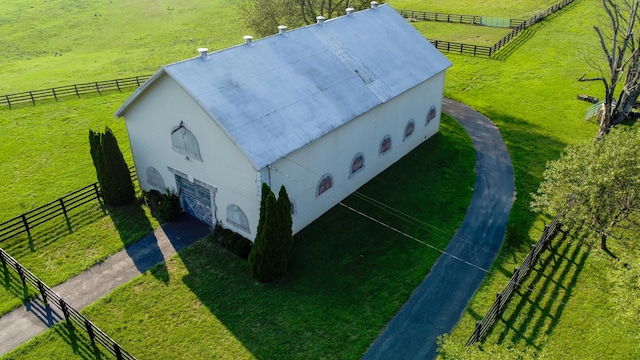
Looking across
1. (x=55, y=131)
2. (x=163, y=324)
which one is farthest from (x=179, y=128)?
(x=55, y=131)

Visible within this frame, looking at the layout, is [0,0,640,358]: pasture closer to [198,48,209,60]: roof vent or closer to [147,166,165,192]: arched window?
[147,166,165,192]: arched window

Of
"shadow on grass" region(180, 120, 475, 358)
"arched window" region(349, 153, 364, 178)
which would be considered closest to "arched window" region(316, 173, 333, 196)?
"shadow on grass" region(180, 120, 475, 358)

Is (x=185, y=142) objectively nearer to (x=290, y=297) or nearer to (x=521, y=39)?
(x=290, y=297)

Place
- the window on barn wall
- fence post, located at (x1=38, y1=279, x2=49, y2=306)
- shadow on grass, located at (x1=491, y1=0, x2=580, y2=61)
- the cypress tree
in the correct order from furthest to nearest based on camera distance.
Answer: shadow on grass, located at (x1=491, y1=0, x2=580, y2=61) < the window on barn wall < fence post, located at (x1=38, y1=279, x2=49, y2=306) < the cypress tree

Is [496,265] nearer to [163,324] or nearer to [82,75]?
[163,324]

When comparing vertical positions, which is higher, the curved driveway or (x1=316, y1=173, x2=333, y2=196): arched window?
(x1=316, y1=173, x2=333, y2=196): arched window

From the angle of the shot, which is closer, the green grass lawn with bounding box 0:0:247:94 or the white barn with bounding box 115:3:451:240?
the white barn with bounding box 115:3:451:240

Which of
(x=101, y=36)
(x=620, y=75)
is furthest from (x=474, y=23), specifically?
(x=101, y=36)
